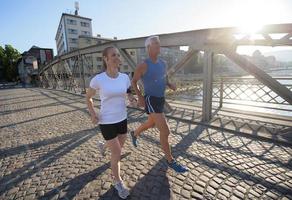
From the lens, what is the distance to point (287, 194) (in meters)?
2.80

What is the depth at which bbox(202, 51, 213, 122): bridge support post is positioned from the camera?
5.88m

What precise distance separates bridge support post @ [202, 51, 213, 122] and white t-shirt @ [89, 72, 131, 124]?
3648 millimetres

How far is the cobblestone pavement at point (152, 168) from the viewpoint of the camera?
2.96 m

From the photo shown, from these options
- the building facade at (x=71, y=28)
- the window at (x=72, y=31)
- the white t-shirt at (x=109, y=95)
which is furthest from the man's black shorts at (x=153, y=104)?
the window at (x=72, y=31)

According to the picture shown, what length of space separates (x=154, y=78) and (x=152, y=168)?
1.45 m

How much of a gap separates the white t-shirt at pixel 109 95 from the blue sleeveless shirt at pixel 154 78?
24.5 inches

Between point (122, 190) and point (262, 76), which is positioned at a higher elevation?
point (262, 76)

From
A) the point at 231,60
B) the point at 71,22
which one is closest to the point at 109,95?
the point at 231,60

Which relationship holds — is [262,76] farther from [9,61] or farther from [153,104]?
[9,61]

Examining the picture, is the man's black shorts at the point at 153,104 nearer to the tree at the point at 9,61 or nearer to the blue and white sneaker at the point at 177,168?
the blue and white sneaker at the point at 177,168

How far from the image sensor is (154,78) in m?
3.41

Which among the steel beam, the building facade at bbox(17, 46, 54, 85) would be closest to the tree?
the building facade at bbox(17, 46, 54, 85)

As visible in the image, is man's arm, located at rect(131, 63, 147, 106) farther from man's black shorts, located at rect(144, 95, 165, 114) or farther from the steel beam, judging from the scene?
the steel beam

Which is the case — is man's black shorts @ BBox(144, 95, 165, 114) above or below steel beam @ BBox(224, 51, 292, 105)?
below
